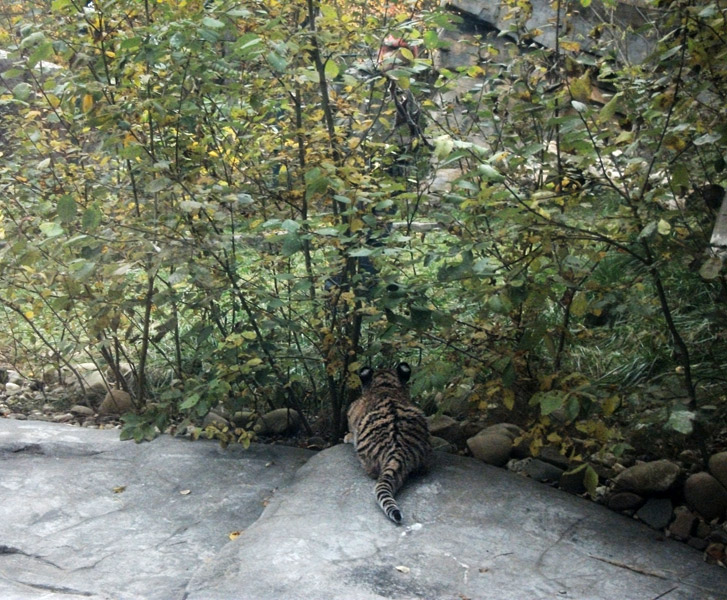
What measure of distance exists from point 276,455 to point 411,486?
124 cm

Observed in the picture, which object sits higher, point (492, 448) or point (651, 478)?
point (651, 478)

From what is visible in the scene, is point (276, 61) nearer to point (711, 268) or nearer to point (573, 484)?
point (711, 268)

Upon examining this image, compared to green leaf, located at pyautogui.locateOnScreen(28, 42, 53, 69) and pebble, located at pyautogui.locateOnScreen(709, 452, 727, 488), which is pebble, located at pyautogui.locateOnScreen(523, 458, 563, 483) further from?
green leaf, located at pyautogui.locateOnScreen(28, 42, 53, 69)

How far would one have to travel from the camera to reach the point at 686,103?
387 cm

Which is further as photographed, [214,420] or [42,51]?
[214,420]

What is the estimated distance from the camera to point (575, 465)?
518cm

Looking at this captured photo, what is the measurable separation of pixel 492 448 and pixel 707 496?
4.57ft

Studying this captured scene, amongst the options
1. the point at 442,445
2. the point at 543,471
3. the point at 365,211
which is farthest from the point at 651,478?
the point at 365,211

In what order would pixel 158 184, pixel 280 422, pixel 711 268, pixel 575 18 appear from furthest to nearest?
1. pixel 575 18
2. pixel 280 422
3. pixel 158 184
4. pixel 711 268

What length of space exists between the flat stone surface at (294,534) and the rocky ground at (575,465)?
277 millimetres

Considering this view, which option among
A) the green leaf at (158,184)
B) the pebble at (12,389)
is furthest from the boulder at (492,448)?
the pebble at (12,389)

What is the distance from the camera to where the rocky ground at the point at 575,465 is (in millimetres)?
4730

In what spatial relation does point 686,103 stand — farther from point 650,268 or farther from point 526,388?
point 526,388

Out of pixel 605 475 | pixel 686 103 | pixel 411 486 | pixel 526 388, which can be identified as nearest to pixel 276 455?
pixel 411 486
